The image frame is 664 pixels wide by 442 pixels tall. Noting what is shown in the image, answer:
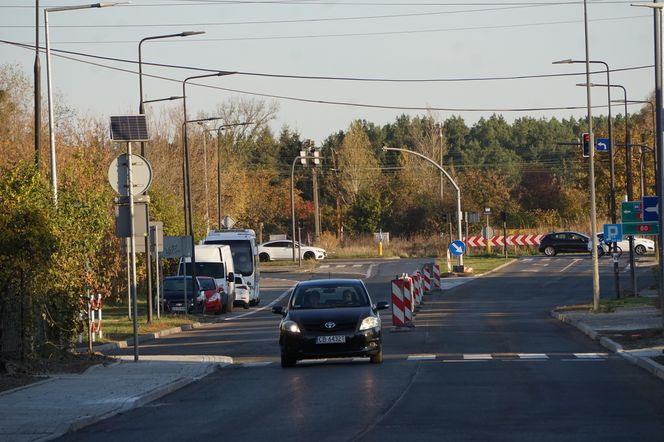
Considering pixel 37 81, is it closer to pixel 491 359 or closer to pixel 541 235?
pixel 491 359

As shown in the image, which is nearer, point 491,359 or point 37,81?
point 491,359

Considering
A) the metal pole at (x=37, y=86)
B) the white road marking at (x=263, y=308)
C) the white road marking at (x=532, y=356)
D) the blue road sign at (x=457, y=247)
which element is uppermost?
the metal pole at (x=37, y=86)

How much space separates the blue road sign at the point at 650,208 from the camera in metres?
26.3

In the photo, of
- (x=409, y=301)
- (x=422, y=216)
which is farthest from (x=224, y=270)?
(x=422, y=216)

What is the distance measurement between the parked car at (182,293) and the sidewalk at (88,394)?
1804 cm

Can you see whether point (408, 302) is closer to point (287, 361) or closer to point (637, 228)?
point (637, 228)

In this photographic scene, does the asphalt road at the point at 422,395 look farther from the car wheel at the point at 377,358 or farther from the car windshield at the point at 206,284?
the car windshield at the point at 206,284

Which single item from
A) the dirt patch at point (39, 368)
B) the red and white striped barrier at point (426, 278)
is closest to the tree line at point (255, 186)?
the dirt patch at point (39, 368)

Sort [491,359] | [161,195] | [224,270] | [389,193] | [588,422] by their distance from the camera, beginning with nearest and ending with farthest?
[588,422] < [491,359] < [224,270] < [161,195] < [389,193]

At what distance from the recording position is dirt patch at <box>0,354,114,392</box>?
17500 mm

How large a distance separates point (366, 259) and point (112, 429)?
6662cm

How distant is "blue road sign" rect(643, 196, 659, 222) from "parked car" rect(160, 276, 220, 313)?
1722cm

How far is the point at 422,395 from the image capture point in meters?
15.2

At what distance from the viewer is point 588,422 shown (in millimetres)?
12391
